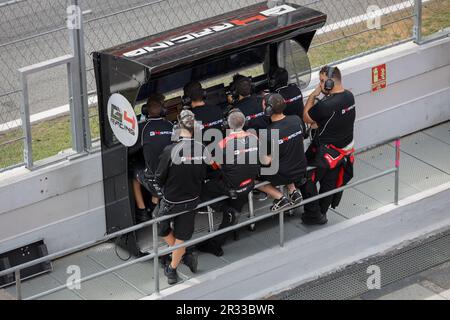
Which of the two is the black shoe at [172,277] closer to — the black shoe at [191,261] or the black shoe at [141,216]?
the black shoe at [191,261]

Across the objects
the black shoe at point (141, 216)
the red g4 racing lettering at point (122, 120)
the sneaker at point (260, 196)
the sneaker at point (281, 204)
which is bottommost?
the sneaker at point (260, 196)

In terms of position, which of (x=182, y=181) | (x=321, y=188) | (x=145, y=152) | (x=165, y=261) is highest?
(x=145, y=152)

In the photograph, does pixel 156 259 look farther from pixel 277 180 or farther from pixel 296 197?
pixel 296 197

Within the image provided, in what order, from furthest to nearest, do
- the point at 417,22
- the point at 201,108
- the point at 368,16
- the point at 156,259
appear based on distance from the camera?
the point at 368,16 < the point at 417,22 < the point at 201,108 < the point at 156,259

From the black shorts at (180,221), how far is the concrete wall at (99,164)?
3.49 feet

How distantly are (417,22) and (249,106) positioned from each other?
2966mm

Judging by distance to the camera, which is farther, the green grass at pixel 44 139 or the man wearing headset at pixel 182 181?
the green grass at pixel 44 139

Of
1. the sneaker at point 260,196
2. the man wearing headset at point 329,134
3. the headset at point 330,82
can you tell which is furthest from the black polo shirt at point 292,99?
the sneaker at point 260,196

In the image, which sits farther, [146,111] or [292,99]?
[292,99]

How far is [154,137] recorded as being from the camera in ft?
41.1

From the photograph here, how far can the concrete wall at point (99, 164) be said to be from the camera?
500 inches

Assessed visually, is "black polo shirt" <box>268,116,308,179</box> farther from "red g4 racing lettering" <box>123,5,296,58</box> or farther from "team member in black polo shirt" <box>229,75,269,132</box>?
"red g4 racing lettering" <box>123,5,296,58</box>

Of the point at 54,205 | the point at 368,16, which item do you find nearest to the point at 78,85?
the point at 54,205

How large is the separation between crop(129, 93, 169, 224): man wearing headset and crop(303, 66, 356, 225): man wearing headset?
5.32 ft
